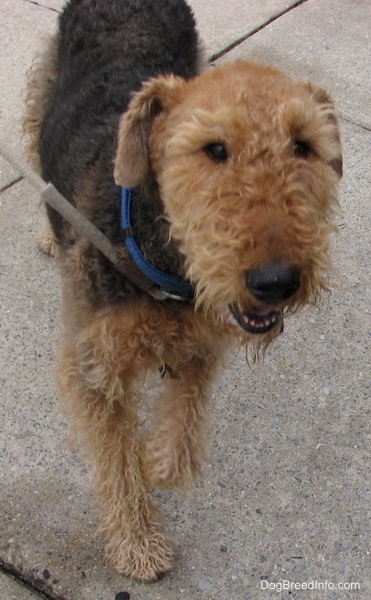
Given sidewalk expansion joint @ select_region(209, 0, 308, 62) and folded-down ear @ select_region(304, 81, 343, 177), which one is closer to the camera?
folded-down ear @ select_region(304, 81, 343, 177)

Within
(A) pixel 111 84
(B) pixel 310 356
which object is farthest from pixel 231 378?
(A) pixel 111 84

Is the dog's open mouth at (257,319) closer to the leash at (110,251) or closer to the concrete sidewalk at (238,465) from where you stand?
the leash at (110,251)

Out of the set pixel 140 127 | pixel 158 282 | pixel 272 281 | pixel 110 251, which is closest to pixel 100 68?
pixel 140 127

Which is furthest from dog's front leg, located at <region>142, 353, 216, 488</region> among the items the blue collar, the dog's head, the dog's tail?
the dog's tail

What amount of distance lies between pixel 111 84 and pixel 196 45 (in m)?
0.84

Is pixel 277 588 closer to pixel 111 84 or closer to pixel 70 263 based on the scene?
pixel 70 263

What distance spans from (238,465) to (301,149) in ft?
5.14

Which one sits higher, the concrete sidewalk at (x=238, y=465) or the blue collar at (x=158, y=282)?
the blue collar at (x=158, y=282)

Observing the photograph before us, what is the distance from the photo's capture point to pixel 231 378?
3.61 m

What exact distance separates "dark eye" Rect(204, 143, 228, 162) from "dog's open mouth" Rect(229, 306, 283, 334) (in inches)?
17.9

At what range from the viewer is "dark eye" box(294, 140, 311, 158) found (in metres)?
2.24

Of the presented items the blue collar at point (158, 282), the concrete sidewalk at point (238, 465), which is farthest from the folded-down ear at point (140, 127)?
the concrete sidewalk at point (238, 465)

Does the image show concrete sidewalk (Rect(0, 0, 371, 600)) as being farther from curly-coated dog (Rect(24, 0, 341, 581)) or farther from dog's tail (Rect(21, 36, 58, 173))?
dog's tail (Rect(21, 36, 58, 173))

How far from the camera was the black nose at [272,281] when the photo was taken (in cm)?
194
